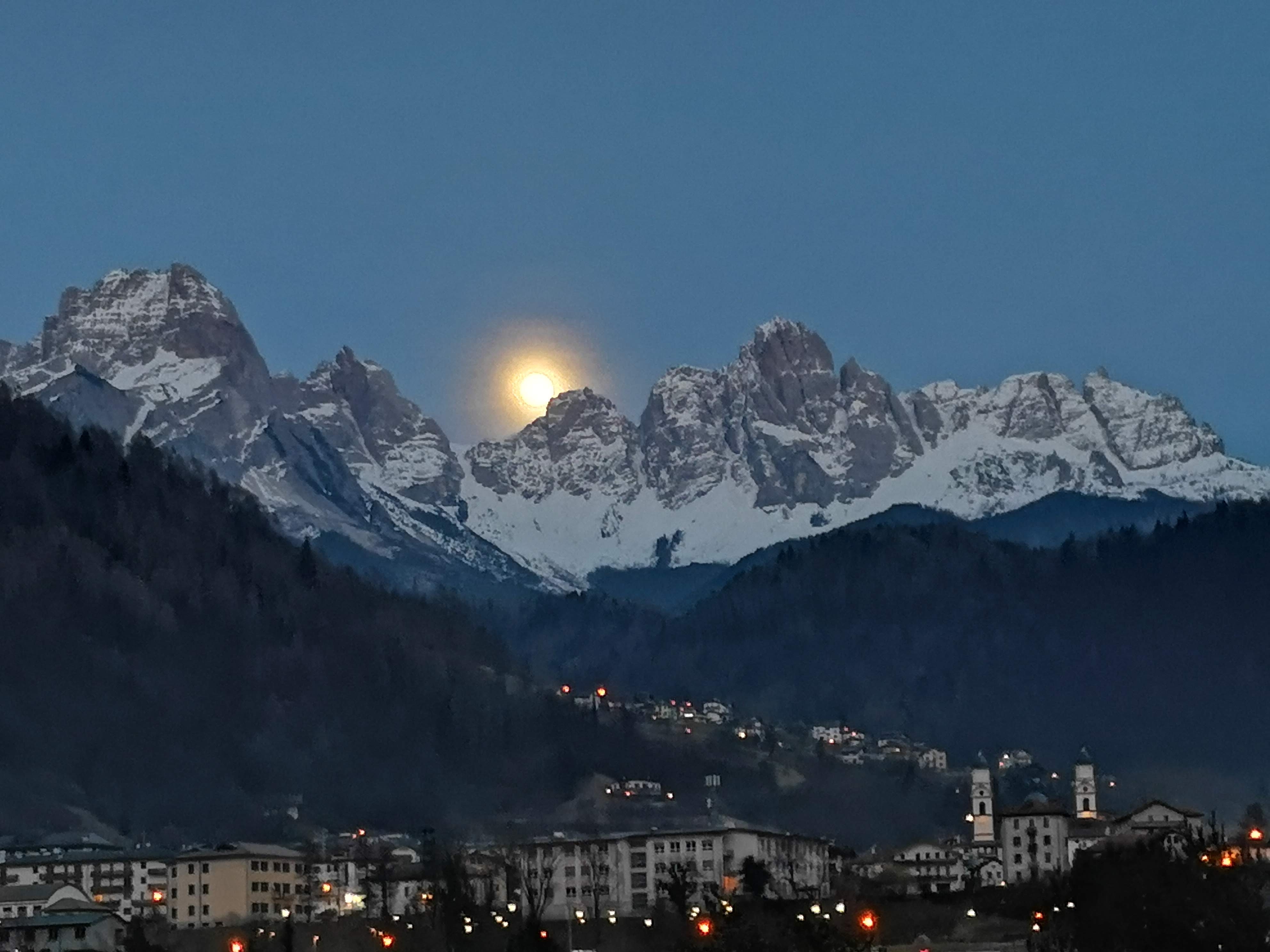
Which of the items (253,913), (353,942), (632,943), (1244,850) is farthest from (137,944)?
(1244,850)

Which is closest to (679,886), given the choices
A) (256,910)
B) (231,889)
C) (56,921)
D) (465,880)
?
(465,880)

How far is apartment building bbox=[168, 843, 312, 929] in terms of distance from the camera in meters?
182

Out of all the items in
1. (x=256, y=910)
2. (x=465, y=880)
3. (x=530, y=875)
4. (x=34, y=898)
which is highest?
(x=530, y=875)

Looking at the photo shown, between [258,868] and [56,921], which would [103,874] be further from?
[56,921]

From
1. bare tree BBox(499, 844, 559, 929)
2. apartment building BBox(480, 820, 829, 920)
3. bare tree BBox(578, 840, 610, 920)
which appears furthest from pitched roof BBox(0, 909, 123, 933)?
bare tree BBox(578, 840, 610, 920)

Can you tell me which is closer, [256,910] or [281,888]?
[256,910]

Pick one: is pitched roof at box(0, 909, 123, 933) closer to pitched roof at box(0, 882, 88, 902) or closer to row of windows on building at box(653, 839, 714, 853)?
pitched roof at box(0, 882, 88, 902)

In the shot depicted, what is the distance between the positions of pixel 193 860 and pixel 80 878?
8315 millimetres

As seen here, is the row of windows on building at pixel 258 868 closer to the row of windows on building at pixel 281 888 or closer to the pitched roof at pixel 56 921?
the row of windows on building at pixel 281 888

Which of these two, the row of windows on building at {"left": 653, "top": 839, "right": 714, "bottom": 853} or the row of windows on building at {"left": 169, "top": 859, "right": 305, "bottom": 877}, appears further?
the row of windows on building at {"left": 653, "top": 839, "right": 714, "bottom": 853}

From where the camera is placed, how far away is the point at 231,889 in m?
185

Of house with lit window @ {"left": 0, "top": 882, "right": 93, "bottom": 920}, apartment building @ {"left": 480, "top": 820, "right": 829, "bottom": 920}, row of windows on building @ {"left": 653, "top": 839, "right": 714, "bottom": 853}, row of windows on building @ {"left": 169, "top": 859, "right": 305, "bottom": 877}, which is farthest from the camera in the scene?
row of windows on building @ {"left": 653, "top": 839, "right": 714, "bottom": 853}

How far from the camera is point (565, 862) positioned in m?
190

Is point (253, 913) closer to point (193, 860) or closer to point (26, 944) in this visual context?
point (193, 860)
